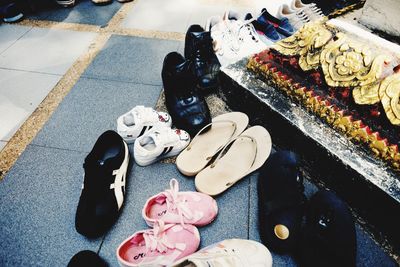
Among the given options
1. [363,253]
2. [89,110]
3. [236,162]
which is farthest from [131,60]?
[363,253]

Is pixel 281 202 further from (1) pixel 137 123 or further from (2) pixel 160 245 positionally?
(1) pixel 137 123

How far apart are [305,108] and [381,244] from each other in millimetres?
681

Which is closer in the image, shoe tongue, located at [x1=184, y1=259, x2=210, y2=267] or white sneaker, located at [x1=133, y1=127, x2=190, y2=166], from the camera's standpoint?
shoe tongue, located at [x1=184, y1=259, x2=210, y2=267]

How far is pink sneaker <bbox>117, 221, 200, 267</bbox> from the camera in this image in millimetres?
1031

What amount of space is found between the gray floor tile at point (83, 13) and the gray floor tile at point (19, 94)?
0.90 meters

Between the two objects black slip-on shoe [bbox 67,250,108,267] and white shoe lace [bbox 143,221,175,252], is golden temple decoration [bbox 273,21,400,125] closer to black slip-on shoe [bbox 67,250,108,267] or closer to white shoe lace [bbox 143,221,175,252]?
white shoe lace [bbox 143,221,175,252]

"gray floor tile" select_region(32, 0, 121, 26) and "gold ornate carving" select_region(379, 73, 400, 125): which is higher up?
"gold ornate carving" select_region(379, 73, 400, 125)

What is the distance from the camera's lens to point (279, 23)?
6.41 ft

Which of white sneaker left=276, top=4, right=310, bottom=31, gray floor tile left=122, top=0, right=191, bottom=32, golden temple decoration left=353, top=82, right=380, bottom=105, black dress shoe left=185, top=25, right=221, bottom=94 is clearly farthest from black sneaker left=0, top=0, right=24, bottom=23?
golden temple decoration left=353, top=82, right=380, bottom=105

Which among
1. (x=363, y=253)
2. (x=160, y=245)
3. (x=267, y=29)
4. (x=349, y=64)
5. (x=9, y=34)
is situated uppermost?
(x=349, y=64)

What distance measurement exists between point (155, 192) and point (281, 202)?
61 cm

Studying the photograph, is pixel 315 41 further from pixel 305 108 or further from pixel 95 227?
pixel 95 227

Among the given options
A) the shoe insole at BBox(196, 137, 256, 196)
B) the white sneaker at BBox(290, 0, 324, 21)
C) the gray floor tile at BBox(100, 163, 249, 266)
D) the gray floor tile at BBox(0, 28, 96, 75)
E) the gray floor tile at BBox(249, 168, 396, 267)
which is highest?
the white sneaker at BBox(290, 0, 324, 21)

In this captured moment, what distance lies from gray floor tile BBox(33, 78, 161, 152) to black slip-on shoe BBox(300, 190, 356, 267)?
1.18 m
